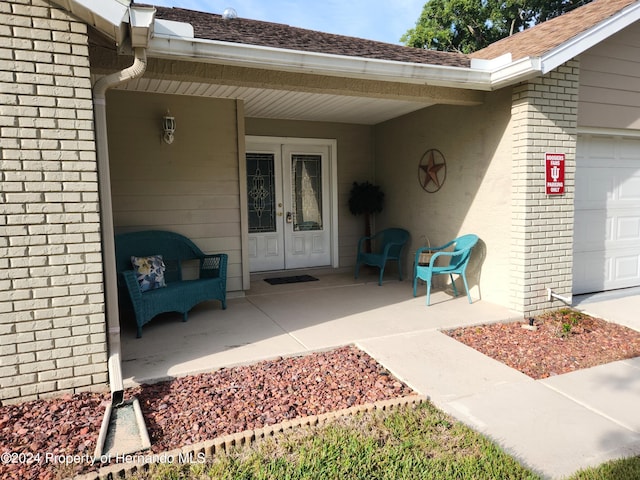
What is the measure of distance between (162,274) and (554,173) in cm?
437

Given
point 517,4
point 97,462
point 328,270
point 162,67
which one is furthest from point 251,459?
point 517,4

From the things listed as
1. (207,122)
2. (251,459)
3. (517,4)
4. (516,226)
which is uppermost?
(517,4)

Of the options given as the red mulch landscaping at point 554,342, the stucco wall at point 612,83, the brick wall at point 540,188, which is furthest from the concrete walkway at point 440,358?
the stucco wall at point 612,83

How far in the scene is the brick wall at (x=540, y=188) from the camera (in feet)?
15.0

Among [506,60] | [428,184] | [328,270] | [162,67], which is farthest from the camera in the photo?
[328,270]

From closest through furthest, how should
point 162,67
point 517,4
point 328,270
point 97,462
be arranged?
point 97,462 < point 162,67 < point 328,270 < point 517,4

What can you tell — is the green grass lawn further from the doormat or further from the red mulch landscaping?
the doormat

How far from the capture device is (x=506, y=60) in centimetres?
432

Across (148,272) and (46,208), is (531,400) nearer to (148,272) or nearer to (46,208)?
(46,208)

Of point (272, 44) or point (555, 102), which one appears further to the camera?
point (555, 102)

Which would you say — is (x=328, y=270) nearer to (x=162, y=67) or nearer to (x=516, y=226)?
(x=516, y=226)

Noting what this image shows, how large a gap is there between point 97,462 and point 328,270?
540cm

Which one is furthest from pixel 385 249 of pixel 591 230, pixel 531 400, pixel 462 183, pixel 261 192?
pixel 531 400

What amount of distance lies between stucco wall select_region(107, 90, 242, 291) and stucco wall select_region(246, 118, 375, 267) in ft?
6.27
